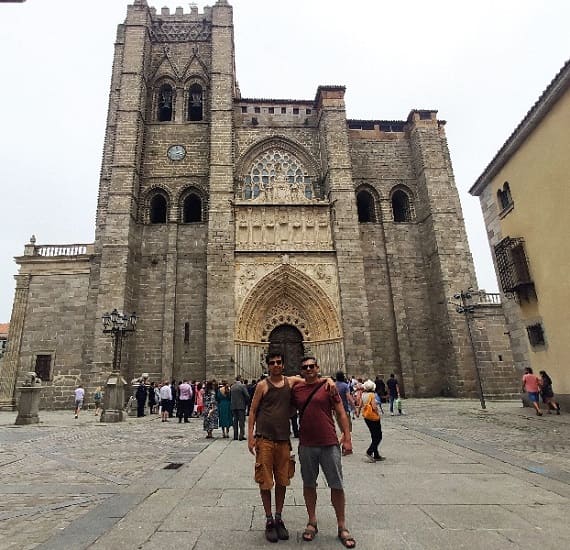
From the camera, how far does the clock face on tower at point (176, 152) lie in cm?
2048

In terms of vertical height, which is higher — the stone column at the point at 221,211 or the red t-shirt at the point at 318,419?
the stone column at the point at 221,211

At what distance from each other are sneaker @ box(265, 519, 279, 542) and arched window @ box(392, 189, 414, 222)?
1983 cm

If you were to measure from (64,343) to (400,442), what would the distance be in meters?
15.6

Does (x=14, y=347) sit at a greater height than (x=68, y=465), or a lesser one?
greater

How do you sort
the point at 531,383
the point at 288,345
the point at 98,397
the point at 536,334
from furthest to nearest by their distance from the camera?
the point at 288,345, the point at 98,397, the point at 536,334, the point at 531,383

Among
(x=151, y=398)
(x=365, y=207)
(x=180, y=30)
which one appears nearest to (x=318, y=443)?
(x=151, y=398)

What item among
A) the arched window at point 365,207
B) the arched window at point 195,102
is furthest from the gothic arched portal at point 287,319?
the arched window at point 195,102

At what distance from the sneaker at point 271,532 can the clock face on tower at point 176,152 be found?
20292mm

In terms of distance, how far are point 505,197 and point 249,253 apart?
10660mm

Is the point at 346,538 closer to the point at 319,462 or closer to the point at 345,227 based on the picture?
the point at 319,462

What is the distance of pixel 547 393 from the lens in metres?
10.5

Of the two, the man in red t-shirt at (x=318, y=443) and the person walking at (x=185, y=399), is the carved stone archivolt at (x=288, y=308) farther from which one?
the man in red t-shirt at (x=318, y=443)

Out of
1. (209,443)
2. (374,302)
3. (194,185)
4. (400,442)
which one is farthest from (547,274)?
(194,185)

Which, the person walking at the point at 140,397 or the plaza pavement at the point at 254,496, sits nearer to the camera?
the plaza pavement at the point at 254,496
